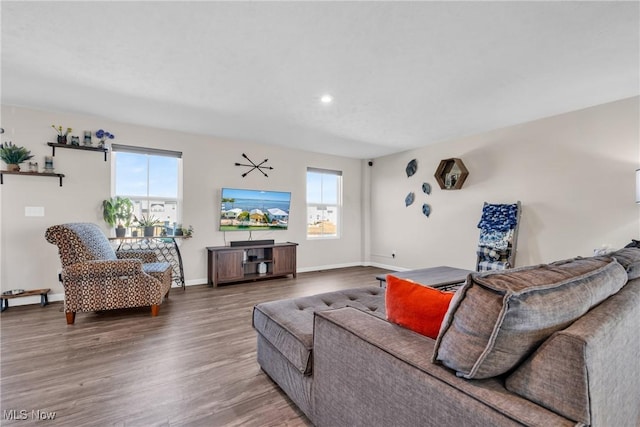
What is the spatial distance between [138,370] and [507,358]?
229 cm

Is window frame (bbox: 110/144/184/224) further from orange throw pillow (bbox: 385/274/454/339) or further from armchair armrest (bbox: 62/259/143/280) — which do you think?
orange throw pillow (bbox: 385/274/454/339)

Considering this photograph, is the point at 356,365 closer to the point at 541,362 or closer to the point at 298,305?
the point at 541,362

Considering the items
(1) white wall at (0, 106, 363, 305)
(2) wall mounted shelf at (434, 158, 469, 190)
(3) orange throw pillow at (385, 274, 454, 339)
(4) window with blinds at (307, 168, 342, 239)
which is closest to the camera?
(3) orange throw pillow at (385, 274, 454, 339)

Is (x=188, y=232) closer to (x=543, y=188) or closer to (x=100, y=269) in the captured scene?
(x=100, y=269)

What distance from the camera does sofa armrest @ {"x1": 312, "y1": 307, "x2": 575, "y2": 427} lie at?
0.78m

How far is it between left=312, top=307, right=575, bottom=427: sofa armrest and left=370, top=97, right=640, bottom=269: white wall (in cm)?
353

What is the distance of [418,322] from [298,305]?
1042 millimetres

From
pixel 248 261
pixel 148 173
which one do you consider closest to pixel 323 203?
pixel 248 261

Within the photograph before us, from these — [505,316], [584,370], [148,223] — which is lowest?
[584,370]

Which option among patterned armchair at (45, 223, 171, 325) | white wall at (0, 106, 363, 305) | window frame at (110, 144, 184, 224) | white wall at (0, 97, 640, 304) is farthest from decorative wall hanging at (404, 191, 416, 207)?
patterned armchair at (45, 223, 171, 325)

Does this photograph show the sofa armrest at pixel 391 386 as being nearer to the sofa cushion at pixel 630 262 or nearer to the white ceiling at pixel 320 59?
the sofa cushion at pixel 630 262

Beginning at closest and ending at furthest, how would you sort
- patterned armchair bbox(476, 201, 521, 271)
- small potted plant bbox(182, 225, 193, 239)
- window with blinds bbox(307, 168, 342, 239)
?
patterned armchair bbox(476, 201, 521, 271) < small potted plant bbox(182, 225, 193, 239) < window with blinds bbox(307, 168, 342, 239)

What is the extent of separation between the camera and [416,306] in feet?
3.93

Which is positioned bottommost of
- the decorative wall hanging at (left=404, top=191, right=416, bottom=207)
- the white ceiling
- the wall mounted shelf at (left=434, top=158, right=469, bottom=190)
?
the decorative wall hanging at (left=404, top=191, right=416, bottom=207)
